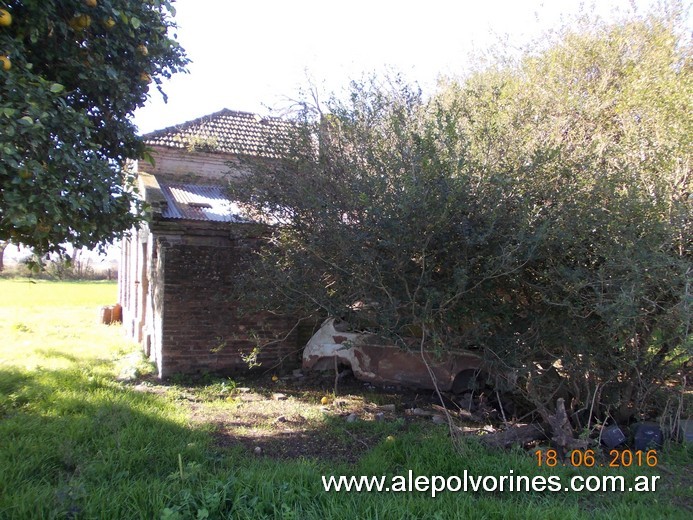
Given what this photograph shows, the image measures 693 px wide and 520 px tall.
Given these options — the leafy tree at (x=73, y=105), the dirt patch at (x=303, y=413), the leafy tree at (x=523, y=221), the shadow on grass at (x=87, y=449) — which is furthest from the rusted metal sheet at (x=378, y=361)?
the leafy tree at (x=73, y=105)

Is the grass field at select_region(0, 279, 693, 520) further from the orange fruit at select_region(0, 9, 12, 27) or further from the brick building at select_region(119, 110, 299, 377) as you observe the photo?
the orange fruit at select_region(0, 9, 12, 27)

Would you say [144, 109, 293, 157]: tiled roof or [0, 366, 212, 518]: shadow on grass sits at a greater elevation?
[144, 109, 293, 157]: tiled roof

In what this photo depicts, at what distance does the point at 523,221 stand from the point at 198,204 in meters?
6.83

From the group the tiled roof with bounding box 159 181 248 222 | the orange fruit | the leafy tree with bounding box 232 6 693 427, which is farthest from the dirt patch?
the orange fruit

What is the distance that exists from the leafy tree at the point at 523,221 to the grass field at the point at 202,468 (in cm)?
121

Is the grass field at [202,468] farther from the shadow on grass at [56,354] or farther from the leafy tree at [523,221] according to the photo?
the shadow on grass at [56,354]

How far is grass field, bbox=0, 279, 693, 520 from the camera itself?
3695 mm

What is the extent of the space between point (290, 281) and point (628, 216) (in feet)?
12.2

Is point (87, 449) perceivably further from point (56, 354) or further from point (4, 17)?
point (56, 354)

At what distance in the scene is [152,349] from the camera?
977cm

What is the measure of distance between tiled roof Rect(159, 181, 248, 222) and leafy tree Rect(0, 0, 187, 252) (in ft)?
8.46

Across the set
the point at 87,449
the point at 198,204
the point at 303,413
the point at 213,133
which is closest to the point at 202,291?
the point at 198,204

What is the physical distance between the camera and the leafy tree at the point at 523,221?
4785mm

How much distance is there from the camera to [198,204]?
982 cm
